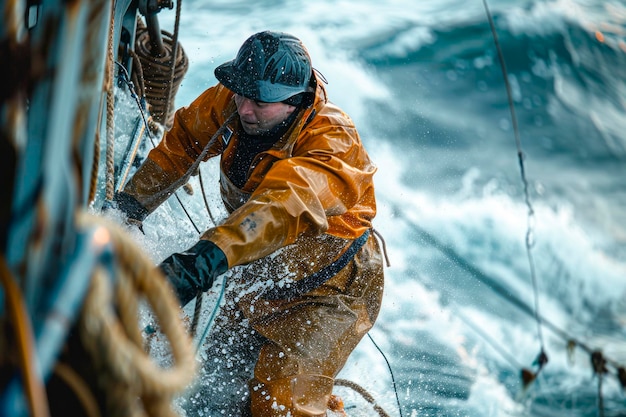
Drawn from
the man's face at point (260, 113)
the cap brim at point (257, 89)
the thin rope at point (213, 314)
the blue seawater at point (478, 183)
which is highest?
the cap brim at point (257, 89)

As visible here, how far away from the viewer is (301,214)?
7.17ft

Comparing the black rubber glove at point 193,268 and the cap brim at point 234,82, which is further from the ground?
the cap brim at point 234,82

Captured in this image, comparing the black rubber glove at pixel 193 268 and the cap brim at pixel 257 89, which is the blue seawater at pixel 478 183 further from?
the black rubber glove at pixel 193 268

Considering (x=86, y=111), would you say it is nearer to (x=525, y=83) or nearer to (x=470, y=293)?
(x=470, y=293)

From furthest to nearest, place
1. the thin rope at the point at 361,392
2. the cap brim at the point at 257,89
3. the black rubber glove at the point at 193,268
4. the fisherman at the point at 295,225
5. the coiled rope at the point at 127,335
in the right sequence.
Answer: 1. the thin rope at the point at 361,392
2. the cap brim at the point at 257,89
3. the fisherman at the point at 295,225
4. the black rubber glove at the point at 193,268
5. the coiled rope at the point at 127,335

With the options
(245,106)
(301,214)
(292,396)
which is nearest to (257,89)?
(245,106)

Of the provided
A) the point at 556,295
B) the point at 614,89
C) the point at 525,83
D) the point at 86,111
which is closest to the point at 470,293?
the point at 556,295

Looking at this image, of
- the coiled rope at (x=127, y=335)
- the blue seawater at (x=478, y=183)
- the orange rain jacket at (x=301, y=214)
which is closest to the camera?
the coiled rope at (x=127, y=335)

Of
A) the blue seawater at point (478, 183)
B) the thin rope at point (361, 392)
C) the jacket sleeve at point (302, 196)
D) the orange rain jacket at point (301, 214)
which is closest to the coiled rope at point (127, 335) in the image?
the jacket sleeve at point (302, 196)

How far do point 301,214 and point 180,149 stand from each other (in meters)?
1.25

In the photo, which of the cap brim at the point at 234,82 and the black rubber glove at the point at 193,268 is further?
the cap brim at the point at 234,82

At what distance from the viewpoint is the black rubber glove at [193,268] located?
181 cm

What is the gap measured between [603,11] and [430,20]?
2.33 meters

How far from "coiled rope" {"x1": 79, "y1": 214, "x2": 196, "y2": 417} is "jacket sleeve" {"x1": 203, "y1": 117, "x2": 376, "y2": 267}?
3.05ft
